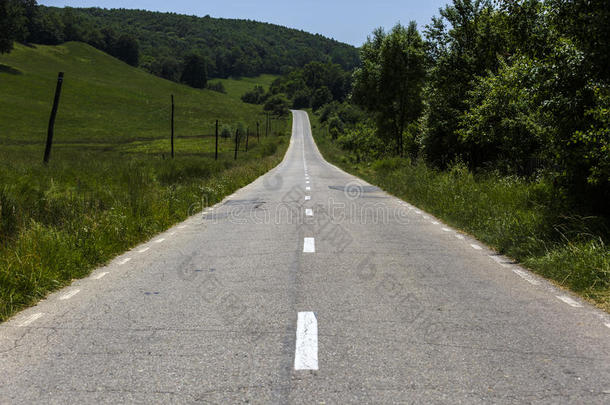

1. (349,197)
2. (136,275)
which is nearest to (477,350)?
(136,275)

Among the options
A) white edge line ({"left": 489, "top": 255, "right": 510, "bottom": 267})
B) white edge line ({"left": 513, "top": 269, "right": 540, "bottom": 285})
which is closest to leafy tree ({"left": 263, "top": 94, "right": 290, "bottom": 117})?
white edge line ({"left": 489, "top": 255, "right": 510, "bottom": 267})

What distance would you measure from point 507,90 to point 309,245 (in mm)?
5964

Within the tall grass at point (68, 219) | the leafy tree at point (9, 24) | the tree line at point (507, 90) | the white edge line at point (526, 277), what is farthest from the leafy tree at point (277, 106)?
the white edge line at point (526, 277)

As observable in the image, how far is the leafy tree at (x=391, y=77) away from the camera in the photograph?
37.8m

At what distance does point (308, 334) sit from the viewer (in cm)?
472

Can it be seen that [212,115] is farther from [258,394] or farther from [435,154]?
[258,394]

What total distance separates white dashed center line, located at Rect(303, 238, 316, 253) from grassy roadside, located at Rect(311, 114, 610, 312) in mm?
3415

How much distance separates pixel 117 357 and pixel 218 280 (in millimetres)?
2753

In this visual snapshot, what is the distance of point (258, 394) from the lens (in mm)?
3527

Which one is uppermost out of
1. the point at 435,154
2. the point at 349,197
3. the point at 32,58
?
the point at 32,58

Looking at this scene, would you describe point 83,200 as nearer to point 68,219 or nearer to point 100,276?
point 68,219

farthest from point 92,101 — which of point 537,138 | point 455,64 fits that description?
point 537,138

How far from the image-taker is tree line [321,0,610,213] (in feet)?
28.7

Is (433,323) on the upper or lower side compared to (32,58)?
lower
